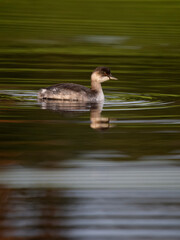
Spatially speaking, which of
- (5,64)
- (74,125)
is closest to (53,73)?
(5,64)

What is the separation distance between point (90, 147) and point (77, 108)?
365 cm

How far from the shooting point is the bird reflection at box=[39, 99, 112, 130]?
36.9ft

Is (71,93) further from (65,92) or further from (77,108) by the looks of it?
(77,108)

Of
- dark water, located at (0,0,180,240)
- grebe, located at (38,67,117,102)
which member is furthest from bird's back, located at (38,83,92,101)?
dark water, located at (0,0,180,240)

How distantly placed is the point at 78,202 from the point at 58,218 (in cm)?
49

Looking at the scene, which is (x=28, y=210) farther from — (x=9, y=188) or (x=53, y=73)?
(x=53, y=73)

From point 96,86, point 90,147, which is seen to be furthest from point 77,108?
point 90,147

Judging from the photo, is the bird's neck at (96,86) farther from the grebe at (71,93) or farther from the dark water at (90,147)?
the dark water at (90,147)

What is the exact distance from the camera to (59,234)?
6.07 meters

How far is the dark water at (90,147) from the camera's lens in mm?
6469

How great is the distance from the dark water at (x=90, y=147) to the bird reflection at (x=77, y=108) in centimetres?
2

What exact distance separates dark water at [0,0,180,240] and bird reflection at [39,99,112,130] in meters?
0.02

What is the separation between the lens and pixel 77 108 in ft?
42.2

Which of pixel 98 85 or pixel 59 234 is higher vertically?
pixel 98 85
